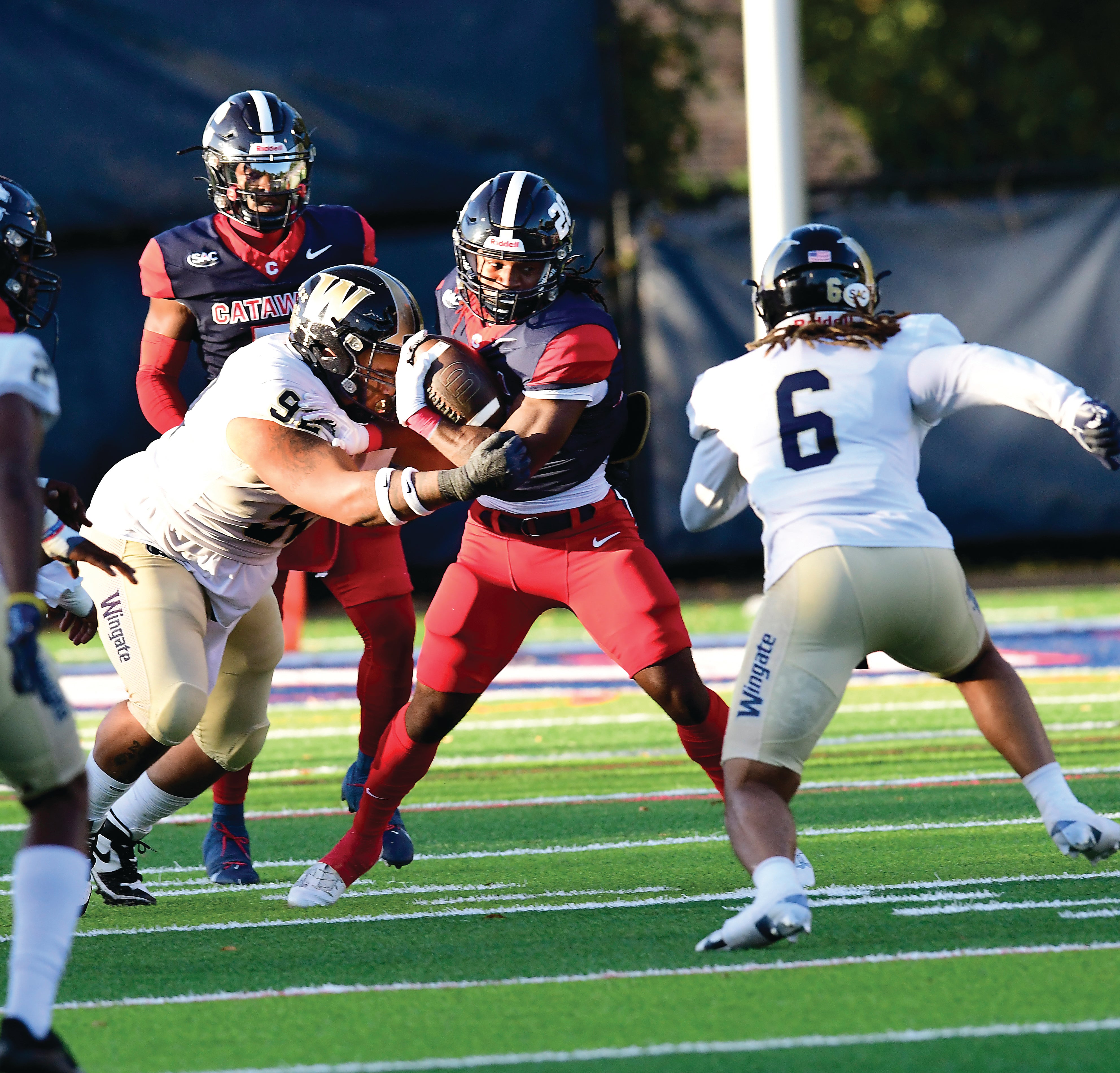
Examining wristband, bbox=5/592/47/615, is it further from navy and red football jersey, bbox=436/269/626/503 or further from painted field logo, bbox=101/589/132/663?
navy and red football jersey, bbox=436/269/626/503

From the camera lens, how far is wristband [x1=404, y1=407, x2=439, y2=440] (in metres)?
4.39

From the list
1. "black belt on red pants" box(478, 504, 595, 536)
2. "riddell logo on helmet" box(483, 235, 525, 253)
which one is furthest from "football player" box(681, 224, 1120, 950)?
"riddell logo on helmet" box(483, 235, 525, 253)

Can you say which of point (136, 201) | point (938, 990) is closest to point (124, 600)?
point (938, 990)

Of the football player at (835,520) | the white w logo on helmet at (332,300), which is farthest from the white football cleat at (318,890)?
the white w logo on helmet at (332,300)

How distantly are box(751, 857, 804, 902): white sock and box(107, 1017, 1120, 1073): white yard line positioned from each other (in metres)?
0.52

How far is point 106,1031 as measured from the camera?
3.38 meters

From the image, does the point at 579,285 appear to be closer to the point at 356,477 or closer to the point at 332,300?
the point at 332,300

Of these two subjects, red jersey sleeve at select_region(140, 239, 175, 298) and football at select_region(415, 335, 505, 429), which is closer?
football at select_region(415, 335, 505, 429)

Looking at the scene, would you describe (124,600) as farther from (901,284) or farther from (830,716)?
(901,284)

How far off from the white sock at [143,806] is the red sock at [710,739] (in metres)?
1.39

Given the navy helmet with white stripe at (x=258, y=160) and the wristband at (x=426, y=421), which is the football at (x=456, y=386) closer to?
the wristband at (x=426, y=421)

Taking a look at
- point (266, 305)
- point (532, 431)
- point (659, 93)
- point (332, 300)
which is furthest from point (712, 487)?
point (659, 93)

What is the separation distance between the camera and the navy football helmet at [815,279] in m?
4.15

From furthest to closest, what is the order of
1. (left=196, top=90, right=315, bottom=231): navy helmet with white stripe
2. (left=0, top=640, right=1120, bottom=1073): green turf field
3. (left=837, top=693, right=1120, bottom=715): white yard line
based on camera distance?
(left=837, top=693, right=1120, bottom=715): white yard line → (left=196, top=90, right=315, bottom=231): navy helmet with white stripe → (left=0, top=640, right=1120, bottom=1073): green turf field
